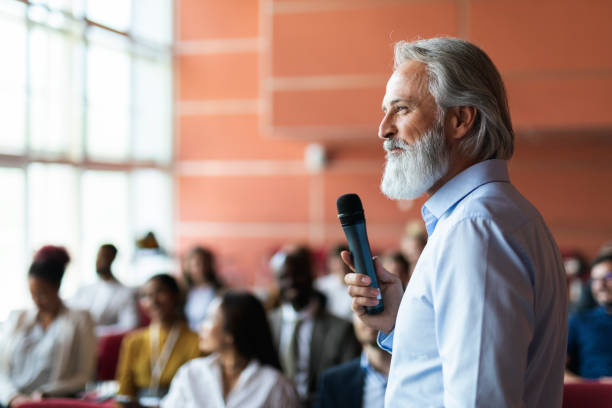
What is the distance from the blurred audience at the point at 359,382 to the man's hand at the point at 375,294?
1274 millimetres

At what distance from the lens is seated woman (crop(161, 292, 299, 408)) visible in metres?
2.72

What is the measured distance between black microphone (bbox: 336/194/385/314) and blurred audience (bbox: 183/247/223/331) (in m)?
4.55

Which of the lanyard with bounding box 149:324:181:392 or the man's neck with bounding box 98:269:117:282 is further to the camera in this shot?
the man's neck with bounding box 98:269:117:282

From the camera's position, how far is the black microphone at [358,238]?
135 centimetres

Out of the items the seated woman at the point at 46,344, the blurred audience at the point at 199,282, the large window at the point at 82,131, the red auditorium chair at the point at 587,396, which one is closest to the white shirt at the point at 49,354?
the seated woman at the point at 46,344

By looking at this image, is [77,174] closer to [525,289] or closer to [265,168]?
[265,168]

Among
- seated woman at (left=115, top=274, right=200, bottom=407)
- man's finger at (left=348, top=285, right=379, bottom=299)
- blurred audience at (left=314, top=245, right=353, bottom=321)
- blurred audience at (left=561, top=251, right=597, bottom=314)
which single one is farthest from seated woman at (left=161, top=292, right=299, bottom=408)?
blurred audience at (left=561, top=251, right=597, bottom=314)

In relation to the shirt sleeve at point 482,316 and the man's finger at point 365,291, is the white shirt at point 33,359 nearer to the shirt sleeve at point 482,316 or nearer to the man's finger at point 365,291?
the man's finger at point 365,291

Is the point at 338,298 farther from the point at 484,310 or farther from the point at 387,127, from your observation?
the point at 484,310

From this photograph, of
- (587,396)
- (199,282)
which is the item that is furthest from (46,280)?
(587,396)

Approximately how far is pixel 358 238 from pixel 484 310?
1.21ft

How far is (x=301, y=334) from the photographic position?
4.12 meters

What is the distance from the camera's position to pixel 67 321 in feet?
12.8

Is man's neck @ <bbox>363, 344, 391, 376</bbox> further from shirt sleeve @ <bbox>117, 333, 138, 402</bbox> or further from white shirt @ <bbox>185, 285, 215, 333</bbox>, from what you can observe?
white shirt @ <bbox>185, 285, 215, 333</bbox>
